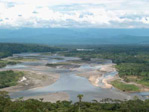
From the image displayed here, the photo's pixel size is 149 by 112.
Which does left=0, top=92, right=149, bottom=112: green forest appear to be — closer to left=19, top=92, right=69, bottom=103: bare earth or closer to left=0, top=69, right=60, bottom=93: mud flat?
left=19, top=92, right=69, bottom=103: bare earth

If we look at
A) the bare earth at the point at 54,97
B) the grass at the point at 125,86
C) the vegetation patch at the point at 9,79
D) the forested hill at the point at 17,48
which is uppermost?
the forested hill at the point at 17,48

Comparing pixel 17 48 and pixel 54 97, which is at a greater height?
pixel 17 48

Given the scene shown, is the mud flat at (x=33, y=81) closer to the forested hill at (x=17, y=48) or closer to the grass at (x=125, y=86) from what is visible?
the grass at (x=125, y=86)

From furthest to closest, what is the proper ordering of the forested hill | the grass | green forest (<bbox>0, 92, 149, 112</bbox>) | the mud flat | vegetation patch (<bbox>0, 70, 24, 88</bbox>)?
the forested hill < vegetation patch (<bbox>0, 70, 24, 88</bbox>) < the mud flat < the grass < green forest (<bbox>0, 92, 149, 112</bbox>)

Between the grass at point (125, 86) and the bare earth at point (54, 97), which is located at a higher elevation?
the grass at point (125, 86)

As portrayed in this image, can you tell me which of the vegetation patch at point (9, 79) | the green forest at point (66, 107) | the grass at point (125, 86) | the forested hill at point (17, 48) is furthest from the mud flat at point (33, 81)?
the forested hill at point (17, 48)

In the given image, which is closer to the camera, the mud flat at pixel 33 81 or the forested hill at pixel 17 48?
the mud flat at pixel 33 81

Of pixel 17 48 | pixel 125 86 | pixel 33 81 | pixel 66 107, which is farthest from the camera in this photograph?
pixel 17 48

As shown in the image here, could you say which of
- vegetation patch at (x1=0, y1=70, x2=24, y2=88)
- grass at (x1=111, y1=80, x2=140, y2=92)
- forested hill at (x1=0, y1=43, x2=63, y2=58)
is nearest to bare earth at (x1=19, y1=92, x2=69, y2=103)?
vegetation patch at (x1=0, y1=70, x2=24, y2=88)

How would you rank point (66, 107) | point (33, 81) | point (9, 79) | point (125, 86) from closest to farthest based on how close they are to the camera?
1. point (66, 107)
2. point (125, 86)
3. point (9, 79)
4. point (33, 81)

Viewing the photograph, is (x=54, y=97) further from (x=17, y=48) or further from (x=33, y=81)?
(x=17, y=48)

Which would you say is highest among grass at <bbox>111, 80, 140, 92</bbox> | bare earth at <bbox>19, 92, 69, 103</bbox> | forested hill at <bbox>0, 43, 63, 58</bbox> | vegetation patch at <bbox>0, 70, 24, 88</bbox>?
forested hill at <bbox>0, 43, 63, 58</bbox>

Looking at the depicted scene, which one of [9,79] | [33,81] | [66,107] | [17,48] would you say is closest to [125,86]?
[33,81]
